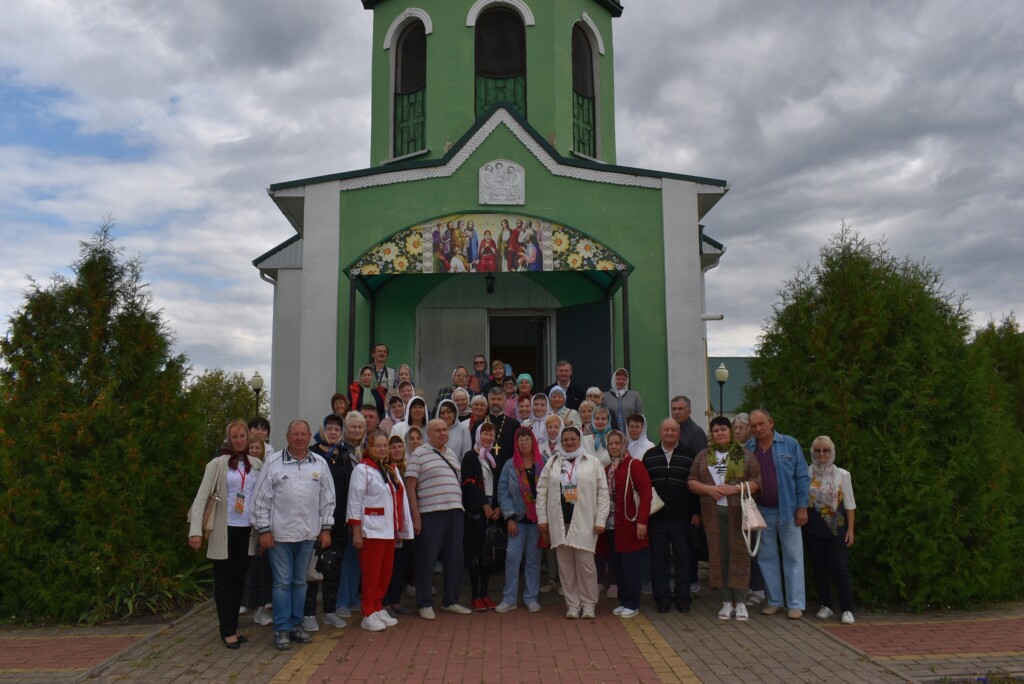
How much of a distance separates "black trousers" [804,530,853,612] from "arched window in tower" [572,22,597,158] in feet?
32.3

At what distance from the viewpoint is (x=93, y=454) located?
733 centimetres

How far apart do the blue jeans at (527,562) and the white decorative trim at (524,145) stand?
21.3ft

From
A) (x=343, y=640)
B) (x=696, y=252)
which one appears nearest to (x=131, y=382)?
(x=343, y=640)

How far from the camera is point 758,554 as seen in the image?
7137mm

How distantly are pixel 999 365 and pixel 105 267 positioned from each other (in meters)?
13.5

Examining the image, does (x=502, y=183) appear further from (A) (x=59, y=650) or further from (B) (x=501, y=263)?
(A) (x=59, y=650)

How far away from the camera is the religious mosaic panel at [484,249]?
10883 millimetres

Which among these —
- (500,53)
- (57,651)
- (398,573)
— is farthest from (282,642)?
(500,53)

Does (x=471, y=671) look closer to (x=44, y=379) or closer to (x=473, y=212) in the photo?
(x=44, y=379)

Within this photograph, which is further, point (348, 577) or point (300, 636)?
point (348, 577)

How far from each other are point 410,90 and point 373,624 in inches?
446

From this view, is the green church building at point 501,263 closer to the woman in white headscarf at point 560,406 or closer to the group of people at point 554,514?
the woman in white headscarf at point 560,406

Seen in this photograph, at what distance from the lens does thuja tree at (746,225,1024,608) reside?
7.15m

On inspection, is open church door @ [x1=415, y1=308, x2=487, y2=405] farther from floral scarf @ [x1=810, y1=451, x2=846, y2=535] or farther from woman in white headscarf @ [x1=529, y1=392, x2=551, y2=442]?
floral scarf @ [x1=810, y1=451, x2=846, y2=535]
